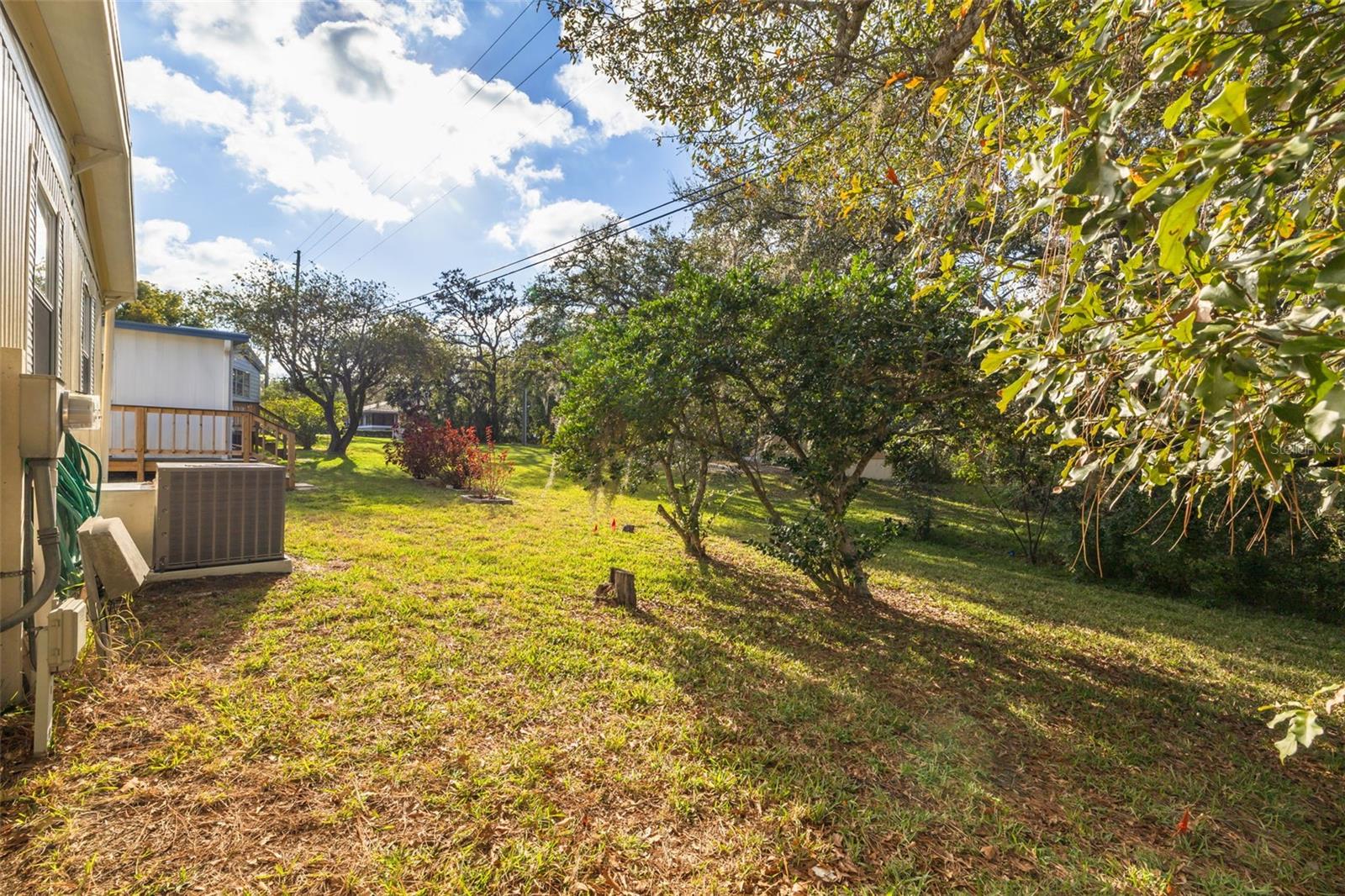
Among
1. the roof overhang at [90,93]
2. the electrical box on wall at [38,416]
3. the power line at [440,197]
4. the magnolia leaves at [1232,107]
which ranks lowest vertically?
the electrical box on wall at [38,416]

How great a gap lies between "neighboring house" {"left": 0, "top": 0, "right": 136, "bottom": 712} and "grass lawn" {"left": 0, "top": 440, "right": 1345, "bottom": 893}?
0.78 meters

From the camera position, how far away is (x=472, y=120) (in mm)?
11453

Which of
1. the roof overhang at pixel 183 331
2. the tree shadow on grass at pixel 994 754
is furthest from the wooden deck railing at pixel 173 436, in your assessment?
the tree shadow on grass at pixel 994 754

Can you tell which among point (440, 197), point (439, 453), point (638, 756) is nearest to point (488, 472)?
point (439, 453)

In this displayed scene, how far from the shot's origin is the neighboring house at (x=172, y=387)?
9.93 m

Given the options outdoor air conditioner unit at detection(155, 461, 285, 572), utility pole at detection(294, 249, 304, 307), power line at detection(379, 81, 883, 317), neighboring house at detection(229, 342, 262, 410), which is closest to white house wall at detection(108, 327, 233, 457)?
neighboring house at detection(229, 342, 262, 410)

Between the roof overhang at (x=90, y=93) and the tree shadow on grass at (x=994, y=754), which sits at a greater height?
the roof overhang at (x=90, y=93)

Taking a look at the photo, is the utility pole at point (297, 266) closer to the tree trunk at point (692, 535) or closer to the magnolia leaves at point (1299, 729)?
the tree trunk at point (692, 535)

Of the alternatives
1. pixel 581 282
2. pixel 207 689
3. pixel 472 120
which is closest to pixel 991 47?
pixel 207 689

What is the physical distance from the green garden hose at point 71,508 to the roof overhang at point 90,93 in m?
2.07

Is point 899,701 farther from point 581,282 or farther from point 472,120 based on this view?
point 581,282

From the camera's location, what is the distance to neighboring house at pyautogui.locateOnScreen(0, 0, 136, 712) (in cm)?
245

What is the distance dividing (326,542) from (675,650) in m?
4.45

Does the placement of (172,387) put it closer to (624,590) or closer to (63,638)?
(624,590)
